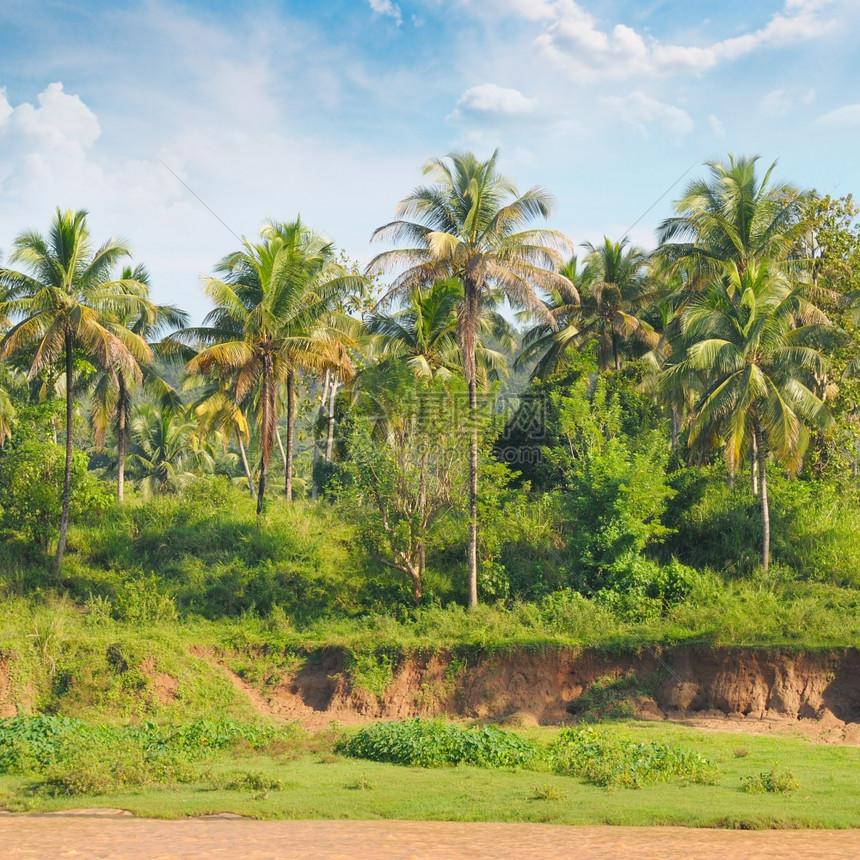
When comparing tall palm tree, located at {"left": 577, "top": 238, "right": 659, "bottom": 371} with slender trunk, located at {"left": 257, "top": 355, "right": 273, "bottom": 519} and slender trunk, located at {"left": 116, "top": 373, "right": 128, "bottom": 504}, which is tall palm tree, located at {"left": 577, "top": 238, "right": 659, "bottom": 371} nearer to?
slender trunk, located at {"left": 257, "top": 355, "right": 273, "bottom": 519}

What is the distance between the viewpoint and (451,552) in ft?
84.2

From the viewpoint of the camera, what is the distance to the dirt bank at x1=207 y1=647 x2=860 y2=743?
19.8m

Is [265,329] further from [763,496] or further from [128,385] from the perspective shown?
[763,496]

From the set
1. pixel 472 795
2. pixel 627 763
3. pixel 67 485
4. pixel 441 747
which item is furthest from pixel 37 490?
pixel 627 763

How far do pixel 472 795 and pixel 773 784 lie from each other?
4.49m

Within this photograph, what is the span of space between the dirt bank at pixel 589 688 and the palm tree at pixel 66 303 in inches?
329

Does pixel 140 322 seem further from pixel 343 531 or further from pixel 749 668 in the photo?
pixel 749 668

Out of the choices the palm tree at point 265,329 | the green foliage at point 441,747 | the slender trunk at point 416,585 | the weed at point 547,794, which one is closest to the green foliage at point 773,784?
the weed at point 547,794

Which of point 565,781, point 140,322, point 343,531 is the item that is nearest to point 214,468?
point 140,322

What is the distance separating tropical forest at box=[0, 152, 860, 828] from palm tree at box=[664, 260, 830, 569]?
8cm

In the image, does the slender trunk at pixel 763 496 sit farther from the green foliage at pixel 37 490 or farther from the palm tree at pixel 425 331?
the green foliage at pixel 37 490

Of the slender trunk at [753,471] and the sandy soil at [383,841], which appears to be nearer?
the sandy soil at [383,841]

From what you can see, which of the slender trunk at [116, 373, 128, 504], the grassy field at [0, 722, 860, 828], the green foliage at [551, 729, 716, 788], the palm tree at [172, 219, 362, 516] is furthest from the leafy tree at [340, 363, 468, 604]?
the slender trunk at [116, 373, 128, 504]

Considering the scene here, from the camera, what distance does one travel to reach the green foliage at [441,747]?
15.8 meters
